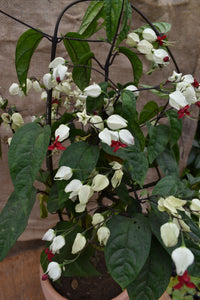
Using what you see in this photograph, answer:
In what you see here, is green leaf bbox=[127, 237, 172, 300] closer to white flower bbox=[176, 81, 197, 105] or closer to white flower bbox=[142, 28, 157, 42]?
white flower bbox=[176, 81, 197, 105]

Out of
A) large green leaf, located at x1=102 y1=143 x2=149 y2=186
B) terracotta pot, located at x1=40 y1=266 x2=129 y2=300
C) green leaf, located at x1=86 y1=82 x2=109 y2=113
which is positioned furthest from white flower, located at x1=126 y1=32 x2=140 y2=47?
terracotta pot, located at x1=40 y1=266 x2=129 y2=300

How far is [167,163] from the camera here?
2.48ft

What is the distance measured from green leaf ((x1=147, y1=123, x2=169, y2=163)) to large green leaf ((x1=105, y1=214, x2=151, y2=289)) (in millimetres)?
198

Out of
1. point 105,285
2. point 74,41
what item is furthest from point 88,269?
point 74,41

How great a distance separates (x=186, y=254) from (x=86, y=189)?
0.20m

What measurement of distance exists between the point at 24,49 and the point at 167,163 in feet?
1.47

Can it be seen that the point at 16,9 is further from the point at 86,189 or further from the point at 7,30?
the point at 86,189

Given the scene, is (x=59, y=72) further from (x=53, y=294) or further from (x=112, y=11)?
(x=53, y=294)

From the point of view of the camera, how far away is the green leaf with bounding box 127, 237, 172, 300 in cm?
55

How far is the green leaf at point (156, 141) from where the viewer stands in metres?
0.70

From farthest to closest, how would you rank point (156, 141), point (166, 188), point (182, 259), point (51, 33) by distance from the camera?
point (51, 33)
point (156, 141)
point (166, 188)
point (182, 259)

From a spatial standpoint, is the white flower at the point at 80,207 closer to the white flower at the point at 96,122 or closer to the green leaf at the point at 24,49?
the white flower at the point at 96,122

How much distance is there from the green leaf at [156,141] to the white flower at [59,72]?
0.86 feet

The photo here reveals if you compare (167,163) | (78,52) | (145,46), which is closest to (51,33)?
(78,52)
